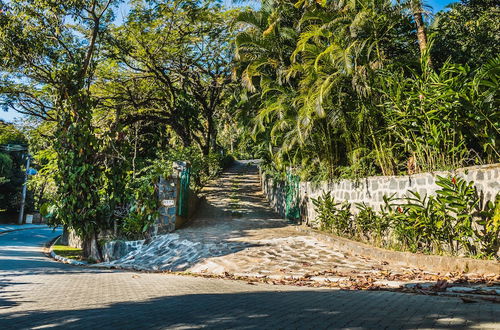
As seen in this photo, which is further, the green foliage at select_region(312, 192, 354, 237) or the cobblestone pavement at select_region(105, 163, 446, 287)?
the green foliage at select_region(312, 192, 354, 237)

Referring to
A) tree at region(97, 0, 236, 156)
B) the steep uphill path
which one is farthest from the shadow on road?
tree at region(97, 0, 236, 156)

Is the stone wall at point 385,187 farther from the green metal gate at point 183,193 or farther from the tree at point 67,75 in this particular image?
the tree at point 67,75

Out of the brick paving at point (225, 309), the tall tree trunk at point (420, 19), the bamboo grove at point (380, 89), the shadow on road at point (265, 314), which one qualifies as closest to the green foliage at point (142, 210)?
the bamboo grove at point (380, 89)

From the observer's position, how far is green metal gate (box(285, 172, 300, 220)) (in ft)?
43.5

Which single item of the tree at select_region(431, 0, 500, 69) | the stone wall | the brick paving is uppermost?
the tree at select_region(431, 0, 500, 69)

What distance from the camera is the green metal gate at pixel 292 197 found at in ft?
43.5

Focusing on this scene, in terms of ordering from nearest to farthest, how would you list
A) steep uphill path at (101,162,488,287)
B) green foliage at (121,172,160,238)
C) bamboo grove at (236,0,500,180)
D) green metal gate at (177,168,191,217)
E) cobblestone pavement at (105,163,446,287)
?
steep uphill path at (101,162,488,287), bamboo grove at (236,0,500,180), cobblestone pavement at (105,163,446,287), green foliage at (121,172,160,238), green metal gate at (177,168,191,217)

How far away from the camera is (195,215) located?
48.3 feet

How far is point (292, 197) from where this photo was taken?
536 inches

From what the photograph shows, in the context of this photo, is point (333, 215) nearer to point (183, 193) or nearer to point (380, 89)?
point (380, 89)

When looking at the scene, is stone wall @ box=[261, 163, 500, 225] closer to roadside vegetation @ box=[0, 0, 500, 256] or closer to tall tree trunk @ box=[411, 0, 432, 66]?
roadside vegetation @ box=[0, 0, 500, 256]

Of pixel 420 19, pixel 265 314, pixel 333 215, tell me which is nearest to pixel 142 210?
pixel 333 215

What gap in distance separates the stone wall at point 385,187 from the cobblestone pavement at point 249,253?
129cm

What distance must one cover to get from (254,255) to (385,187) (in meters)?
Result: 3.35
